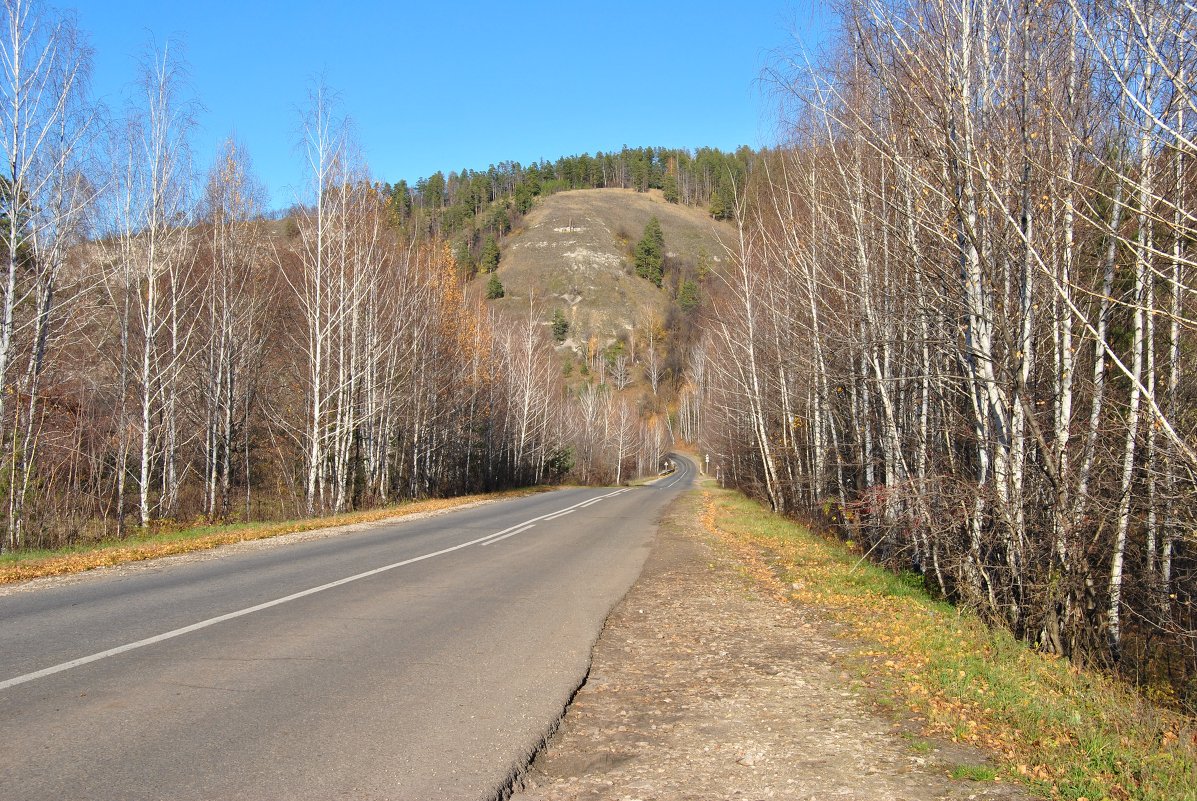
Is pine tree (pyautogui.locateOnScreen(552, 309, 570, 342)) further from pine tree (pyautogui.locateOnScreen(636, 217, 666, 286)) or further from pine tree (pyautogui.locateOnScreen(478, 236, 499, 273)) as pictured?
pine tree (pyautogui.locateOnScreen(636, 217, 666, 286))

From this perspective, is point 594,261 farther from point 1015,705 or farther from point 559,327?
point 1015,705

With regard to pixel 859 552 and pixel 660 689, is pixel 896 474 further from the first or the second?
pixel 660 689

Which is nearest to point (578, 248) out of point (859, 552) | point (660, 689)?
point (859, 552)

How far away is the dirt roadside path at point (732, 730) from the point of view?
3998 millimetres

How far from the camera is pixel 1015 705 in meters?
5.13

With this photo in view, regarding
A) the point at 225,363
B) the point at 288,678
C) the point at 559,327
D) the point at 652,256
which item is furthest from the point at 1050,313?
the point at 652,256

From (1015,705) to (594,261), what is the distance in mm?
127469

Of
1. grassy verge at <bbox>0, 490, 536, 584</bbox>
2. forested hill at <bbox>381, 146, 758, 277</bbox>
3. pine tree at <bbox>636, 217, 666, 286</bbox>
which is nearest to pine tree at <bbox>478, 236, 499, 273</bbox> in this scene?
forested hill at <bbox>381, 146, 758, 277</bbox>

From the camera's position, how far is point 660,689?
226 inches

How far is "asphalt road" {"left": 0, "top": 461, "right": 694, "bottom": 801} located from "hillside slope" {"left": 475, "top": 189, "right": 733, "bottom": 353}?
322ft

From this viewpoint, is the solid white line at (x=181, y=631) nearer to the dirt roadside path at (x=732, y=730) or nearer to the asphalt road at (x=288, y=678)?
the asphalt road at (x=288, y=678)

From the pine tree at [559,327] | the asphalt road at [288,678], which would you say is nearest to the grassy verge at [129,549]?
the asphalt road at [288,678]

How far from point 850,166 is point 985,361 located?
5.80m

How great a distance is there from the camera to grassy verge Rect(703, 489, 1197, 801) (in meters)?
4.05
